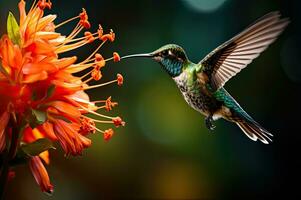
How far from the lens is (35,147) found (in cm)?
203

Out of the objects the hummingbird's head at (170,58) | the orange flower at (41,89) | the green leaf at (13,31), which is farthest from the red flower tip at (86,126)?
the hummingbird's head at (170,58)

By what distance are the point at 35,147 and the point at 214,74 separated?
37.8 inches

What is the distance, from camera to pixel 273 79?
19.4ft

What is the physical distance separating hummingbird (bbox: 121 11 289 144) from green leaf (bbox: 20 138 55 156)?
1.86ft

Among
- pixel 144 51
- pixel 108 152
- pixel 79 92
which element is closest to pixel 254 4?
pixel 144 51

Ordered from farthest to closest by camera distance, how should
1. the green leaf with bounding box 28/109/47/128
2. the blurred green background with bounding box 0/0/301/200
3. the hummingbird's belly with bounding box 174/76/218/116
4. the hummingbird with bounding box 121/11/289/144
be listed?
the blurred green background with bounding box 0/0/301/200 < the hummingbird's belly with bounding box 174/76/218/116 < the hummingbird with bounding box 121/11/289/144 < the green leaf with bounding box 28/109/47/128

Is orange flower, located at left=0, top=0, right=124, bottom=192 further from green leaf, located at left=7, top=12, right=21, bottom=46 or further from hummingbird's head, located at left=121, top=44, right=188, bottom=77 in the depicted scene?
hummingbird's head, located at left=121, top=44, right=188, bottom=77

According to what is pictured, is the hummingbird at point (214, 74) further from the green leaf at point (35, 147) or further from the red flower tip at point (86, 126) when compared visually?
the green leaf at point (35, 147)

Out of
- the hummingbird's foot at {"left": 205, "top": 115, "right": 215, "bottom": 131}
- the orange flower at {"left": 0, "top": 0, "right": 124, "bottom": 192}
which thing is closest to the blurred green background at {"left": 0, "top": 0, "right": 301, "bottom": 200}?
the hummingbird's foot at {"left": 205, "top": 115, "right": 215, "bottom": 131}

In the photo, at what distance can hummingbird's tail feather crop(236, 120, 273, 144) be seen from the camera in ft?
8.88

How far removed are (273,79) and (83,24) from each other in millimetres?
3854

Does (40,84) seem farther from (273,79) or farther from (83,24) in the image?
(273,79)

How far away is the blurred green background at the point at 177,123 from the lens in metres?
4.88

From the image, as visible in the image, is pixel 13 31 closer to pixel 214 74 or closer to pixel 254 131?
pixel 214 74
